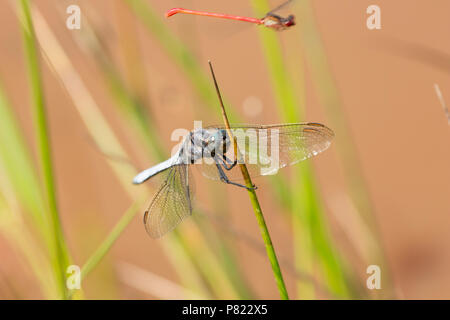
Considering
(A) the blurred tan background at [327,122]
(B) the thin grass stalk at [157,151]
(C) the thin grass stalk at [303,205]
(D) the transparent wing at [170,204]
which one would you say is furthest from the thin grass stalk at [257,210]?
(A) the blurred tan background at [327,122]

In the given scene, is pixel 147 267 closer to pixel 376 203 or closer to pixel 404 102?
pixel 376 203

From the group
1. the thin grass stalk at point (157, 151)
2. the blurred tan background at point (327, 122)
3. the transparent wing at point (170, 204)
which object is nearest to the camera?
the transparent wing at point (170, 204)

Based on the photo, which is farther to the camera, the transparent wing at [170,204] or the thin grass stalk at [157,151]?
the thin grass stalk at [157,151]

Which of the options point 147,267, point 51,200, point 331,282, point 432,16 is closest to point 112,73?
point 51,200

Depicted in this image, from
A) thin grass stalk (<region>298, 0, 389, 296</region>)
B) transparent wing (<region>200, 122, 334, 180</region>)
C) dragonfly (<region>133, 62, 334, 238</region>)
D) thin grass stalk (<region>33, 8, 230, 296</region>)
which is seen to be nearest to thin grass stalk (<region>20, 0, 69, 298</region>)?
dragonfly (<region>133, 62, 334, 238</region>)

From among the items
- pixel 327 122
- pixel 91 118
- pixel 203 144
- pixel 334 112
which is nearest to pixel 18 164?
pixel 91 118

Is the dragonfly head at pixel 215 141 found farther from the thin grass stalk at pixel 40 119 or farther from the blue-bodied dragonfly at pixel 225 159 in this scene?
the thin grass stalk at pixel 40 119
